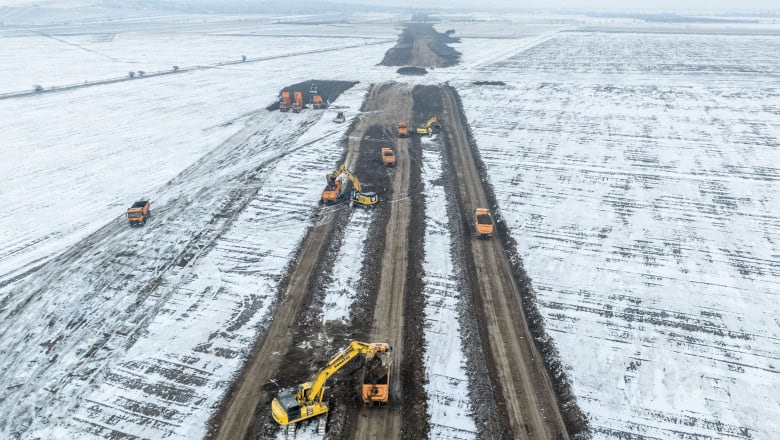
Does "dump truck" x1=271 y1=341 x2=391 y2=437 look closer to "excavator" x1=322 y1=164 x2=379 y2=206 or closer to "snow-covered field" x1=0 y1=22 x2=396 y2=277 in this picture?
"excavator" x1=322 y1=164 x2=379 y2=206

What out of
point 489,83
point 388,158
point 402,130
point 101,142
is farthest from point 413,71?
point 101,142

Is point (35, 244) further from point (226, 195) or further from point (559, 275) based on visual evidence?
point (559, 275)

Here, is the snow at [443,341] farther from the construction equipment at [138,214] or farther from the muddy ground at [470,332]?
the construction equipment at [138,214]

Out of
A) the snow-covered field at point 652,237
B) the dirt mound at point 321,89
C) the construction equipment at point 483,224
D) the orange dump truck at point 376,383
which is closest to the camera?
the orange dump truck at point 376,383

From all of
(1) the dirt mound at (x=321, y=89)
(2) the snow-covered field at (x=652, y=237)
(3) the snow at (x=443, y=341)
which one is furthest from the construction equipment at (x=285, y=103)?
(3) the snow at (x=443, y=341)

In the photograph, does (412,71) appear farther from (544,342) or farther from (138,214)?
(544,342)

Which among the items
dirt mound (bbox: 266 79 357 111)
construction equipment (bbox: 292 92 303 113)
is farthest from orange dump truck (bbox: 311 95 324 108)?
construction equipment (bbox: 292 92 303 113)

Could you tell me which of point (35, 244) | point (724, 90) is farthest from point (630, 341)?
point (724, 90)
